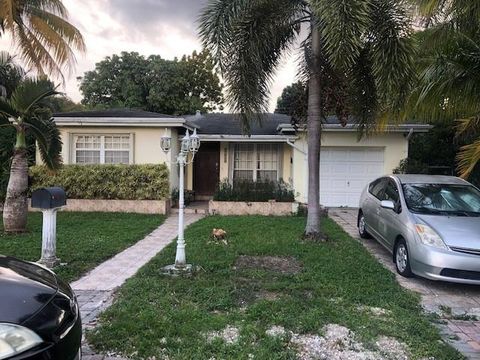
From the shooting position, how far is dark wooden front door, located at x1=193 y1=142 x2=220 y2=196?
17156 millimetres

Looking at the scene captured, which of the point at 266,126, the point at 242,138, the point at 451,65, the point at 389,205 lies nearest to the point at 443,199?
the point at 389,205

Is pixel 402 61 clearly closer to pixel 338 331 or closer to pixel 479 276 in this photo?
pixel 479 276

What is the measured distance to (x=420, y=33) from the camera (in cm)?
897

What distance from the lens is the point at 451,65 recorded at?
333 inches

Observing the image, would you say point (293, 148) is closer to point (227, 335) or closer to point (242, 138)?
point (242, 138)

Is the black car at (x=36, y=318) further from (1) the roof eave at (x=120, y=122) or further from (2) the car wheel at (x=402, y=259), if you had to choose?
(1) the roof eave at (x=120, y=122)

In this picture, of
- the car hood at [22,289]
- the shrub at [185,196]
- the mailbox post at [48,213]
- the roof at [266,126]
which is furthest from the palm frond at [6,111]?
the car hood at [22,289]

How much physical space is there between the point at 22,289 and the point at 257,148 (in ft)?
45.8

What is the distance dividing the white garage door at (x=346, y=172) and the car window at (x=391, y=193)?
22.2 feet

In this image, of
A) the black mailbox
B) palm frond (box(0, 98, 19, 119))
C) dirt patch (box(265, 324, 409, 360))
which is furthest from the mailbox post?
dirt patch (box(265, 324, 409, 360))

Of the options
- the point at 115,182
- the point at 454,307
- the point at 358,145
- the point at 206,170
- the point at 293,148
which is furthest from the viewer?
the point at 206,170

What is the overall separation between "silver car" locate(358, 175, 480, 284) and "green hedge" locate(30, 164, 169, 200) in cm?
739

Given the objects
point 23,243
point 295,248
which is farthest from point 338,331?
point 23,243

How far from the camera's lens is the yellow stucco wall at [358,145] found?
14938 millimetres
